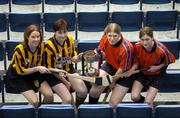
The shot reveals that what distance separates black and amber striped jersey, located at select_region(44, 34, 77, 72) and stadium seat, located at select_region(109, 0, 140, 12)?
103 inches

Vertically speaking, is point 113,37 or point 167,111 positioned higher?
point 113,37

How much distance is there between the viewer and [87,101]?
212 inches

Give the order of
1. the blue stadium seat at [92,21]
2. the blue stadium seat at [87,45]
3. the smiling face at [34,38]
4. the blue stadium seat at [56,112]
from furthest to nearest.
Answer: the blue stadium seat at [92,21] → the blue stadium seat at [87,45] → the smiling face at [34,38] → the blue stadium seat at [56,112]

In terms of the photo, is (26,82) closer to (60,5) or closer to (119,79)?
(119,79)

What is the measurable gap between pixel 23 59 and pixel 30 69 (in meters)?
0.14

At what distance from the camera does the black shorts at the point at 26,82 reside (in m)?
4.69

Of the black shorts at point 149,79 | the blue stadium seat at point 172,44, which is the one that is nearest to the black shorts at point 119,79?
the black shorts at point 149,79

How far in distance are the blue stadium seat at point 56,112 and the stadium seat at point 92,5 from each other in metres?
3.61

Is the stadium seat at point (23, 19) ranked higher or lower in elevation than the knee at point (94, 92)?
higher

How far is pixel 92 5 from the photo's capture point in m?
7.72

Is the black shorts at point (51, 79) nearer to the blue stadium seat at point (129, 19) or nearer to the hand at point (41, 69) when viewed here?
the hand at point (41, 69)

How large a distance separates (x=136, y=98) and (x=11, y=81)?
4.77 feet

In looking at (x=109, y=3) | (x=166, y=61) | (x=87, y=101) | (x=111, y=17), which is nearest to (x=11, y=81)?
(x=87, y=101)

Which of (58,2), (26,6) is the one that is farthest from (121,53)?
(26,6)
